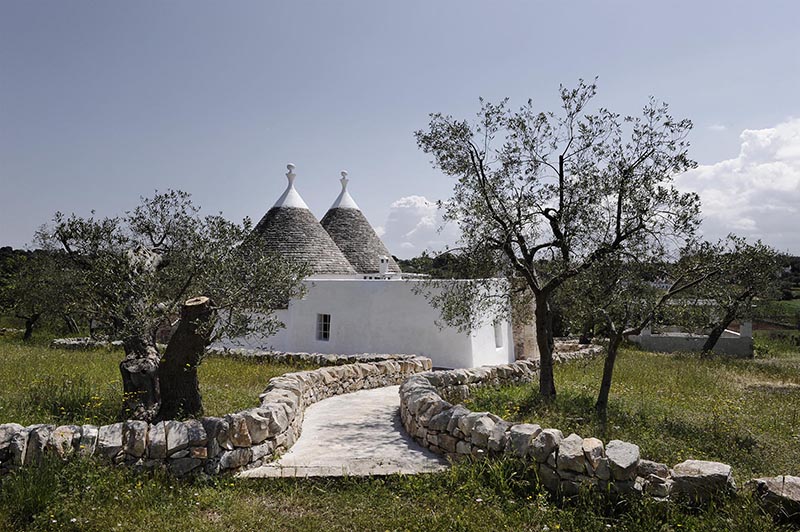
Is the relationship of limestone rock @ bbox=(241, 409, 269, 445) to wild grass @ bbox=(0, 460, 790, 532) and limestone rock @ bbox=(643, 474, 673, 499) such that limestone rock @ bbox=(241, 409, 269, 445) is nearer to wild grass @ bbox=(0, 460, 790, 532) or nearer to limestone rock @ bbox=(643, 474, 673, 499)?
wild grass @ bbox=(0, 460, 790, 532)

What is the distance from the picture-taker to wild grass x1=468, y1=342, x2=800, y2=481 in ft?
23.3

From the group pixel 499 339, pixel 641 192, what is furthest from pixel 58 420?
pixel 499 339

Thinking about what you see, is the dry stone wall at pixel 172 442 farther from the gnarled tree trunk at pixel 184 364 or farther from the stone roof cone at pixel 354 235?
the stone roof cone at pixel 354 235

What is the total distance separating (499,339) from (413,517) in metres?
13.5

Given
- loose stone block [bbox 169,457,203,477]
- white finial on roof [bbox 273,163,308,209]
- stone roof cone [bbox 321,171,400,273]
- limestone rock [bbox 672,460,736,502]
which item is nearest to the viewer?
limestone rock [bbox 672,460,736,502]

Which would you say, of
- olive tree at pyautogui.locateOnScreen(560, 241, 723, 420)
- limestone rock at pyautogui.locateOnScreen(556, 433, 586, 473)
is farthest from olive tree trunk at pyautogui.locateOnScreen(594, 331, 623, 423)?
limestone rock at pyautogui.locateOnScreen(556, 433, 586, 473)

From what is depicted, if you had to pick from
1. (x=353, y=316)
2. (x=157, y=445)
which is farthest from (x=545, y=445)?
(x=353, y=316)

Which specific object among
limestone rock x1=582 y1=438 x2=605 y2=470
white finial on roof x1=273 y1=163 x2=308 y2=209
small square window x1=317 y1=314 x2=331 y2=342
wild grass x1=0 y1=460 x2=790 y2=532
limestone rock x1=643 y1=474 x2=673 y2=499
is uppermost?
white finial on roof x1=273 y1=163 x2=308 y2=209

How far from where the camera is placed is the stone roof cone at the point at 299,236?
20.0 m

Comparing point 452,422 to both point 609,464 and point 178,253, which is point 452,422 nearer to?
point 609,464

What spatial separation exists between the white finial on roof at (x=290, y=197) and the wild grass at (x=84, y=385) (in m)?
8.37

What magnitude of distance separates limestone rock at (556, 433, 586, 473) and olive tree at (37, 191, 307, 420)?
4.23m

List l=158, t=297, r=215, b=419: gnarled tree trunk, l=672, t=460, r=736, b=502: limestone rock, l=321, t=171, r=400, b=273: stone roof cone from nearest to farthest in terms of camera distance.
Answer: l=672, t=460, r=736, b=502: limestone rock
l=158, t=297, r=215, b=419: gnarled tree trunk
l=321, t=171, r=400, b=273: stone roof cone

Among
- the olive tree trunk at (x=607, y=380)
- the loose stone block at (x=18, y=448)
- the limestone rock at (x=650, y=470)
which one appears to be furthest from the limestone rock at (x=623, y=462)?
the loose stone block at (x=18, y=448)
